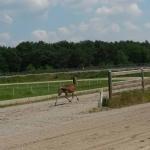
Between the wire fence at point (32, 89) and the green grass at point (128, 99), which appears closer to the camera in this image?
the green grass at point (128, 99)

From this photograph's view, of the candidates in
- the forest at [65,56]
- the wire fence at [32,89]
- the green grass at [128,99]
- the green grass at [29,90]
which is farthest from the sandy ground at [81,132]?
the forest at [65,56]

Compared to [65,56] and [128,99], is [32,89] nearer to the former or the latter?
[128,99]

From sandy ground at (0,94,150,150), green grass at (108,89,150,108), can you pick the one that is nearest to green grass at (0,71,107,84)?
green grass at (108,89,150,108)

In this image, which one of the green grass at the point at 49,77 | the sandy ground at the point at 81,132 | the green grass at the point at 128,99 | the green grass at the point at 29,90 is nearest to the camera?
the sandy ground at the point at 81,132

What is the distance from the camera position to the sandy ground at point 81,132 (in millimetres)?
10195

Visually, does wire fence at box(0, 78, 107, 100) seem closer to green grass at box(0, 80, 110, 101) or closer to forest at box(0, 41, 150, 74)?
green grass at box(0, 80, 110, 101)

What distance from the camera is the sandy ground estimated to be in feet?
33.4

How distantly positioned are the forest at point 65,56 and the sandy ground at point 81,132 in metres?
111

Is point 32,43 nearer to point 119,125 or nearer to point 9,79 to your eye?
point 9,79

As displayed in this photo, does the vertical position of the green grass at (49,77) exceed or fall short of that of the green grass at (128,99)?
it falls short

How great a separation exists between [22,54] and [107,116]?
12162 centimetres

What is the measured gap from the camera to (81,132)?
39.8ft

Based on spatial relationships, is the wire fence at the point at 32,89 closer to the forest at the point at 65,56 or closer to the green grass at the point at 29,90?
the green grass at the point at 29,90

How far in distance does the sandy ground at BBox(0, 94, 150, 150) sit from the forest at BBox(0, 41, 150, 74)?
111331 millimetres
